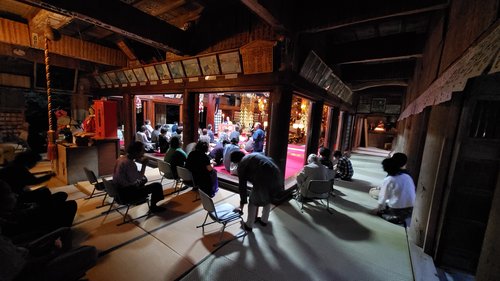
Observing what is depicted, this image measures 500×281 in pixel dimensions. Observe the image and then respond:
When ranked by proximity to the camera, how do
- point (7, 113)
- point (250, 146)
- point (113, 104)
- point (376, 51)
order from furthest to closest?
1. point (250, 146)
2. point (7, 113)
3. point (113, 104)
4. point (376, 51)

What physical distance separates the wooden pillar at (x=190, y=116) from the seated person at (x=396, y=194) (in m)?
5.54

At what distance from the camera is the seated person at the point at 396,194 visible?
3895 millimetres

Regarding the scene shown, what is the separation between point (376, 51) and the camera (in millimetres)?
5180

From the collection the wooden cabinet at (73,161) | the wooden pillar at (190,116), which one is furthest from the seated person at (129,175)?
the wooden cabinet at (73,161)

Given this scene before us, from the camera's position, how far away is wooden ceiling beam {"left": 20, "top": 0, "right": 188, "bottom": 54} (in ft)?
10.4

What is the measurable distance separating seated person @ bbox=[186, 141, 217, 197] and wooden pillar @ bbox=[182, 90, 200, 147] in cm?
234

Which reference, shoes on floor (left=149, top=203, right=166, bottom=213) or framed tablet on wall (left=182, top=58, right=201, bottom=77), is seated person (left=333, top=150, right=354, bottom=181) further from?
shoes on floor (left=149, top=203, right=166, bottom=213)

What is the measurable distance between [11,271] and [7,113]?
11.0m

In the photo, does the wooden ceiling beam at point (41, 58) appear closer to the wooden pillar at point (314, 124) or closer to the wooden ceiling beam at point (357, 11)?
the wooden ceiling beam at point (357, 11)

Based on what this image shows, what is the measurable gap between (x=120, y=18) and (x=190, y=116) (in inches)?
121

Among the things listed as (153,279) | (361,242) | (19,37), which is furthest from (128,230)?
(19,37)

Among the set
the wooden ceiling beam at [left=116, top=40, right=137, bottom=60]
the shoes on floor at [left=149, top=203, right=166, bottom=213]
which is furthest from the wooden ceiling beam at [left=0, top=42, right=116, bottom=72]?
the shoes on floor at [left=149, top=203, right=166, bottom=213]

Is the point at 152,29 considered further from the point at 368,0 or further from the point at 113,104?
the point at 368,0

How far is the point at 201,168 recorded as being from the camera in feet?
13.5
